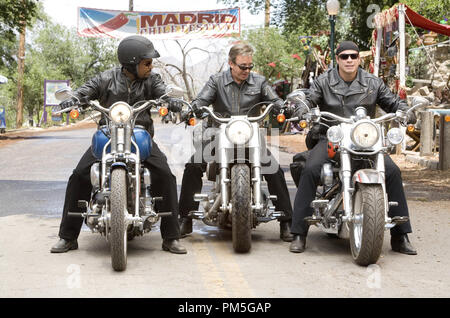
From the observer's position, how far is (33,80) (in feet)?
198

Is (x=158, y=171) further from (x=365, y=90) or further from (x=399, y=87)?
(x=399, y=87)

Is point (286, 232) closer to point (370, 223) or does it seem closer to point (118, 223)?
point (370, 223)

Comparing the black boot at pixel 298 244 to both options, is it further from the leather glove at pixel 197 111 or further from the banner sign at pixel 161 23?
the banner sign at pixel 161 23

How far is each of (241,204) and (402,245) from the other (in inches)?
61.4

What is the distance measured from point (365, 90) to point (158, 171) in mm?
2043

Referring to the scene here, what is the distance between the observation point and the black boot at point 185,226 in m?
6.94

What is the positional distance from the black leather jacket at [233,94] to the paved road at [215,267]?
4.28 ft

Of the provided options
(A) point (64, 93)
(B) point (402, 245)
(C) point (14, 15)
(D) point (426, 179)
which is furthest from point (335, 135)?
(C) point (14, 15)

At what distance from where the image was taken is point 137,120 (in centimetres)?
627

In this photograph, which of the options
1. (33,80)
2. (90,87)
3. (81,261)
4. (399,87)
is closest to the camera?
(81,261)

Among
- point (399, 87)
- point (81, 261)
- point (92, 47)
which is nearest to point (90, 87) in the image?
point (81, 261)

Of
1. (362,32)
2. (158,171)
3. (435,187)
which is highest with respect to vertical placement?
(362,32)

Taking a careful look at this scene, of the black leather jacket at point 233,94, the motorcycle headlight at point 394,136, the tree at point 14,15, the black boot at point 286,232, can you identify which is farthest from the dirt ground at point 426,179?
the tree at point 14,15

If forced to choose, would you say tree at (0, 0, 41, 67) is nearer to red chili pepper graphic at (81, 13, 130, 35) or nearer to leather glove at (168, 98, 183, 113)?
red chili pepper graphic at (81, 13, 130, 35)
